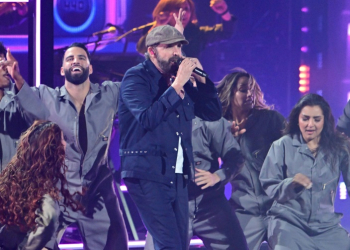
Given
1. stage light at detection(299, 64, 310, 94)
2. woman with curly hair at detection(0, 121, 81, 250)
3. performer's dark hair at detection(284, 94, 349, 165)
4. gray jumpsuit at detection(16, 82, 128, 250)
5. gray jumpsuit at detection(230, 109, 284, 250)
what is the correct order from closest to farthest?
woman with curly hair at detection(0, 121, 81, 250) < gray jumpsuit at detection(16, 82, 128, 250) < performer's dark hair at detection(284, 94, 349, 165) < gray jumpsuit at detection(230, 109, 284, 250) < stage light at detection(299, 64, 310, 94)

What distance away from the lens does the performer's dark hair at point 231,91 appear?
4676mm

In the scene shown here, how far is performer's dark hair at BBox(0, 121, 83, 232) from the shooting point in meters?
3.01

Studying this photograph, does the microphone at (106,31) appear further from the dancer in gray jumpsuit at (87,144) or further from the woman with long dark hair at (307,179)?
the woman with long dark hair at (307,179)

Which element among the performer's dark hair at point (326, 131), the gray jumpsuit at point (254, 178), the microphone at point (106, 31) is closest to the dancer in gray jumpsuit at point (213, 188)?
the gray jumpsuit at point (254, 178)

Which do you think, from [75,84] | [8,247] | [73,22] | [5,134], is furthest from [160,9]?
[8,247]

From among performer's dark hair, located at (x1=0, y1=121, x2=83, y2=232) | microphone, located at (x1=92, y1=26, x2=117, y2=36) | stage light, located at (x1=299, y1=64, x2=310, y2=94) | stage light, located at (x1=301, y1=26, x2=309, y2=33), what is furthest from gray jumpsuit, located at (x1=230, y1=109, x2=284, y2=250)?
performer's dark hair, located at (x1=0, y1=121, x2=83, y2=232)

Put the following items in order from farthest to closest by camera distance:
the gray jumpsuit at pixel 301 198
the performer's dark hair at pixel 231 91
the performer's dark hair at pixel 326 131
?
the performer's dark hair at pixel 231 91
the performer's dark hair at pixel 326 131
the gray jumpsuit at pixel 301 198

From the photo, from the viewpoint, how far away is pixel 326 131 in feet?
14.6

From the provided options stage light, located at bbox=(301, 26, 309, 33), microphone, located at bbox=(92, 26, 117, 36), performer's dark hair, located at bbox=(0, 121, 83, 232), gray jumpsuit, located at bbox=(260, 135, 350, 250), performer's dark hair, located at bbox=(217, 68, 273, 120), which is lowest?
gray jumpsuit, located at bbox=(260, 135, 350, 250)

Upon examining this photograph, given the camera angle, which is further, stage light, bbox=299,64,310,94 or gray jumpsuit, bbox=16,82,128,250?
stage light, bbox=299,64,310,94

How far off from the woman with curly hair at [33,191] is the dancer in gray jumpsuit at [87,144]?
27.2 inches

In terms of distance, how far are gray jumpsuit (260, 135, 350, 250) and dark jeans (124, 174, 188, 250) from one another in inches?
49.7

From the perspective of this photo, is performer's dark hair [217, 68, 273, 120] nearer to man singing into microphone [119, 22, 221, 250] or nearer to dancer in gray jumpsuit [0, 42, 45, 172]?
man singing into microphone [119, 22, 221, 250]

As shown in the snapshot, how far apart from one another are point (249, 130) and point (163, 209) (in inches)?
72.1
